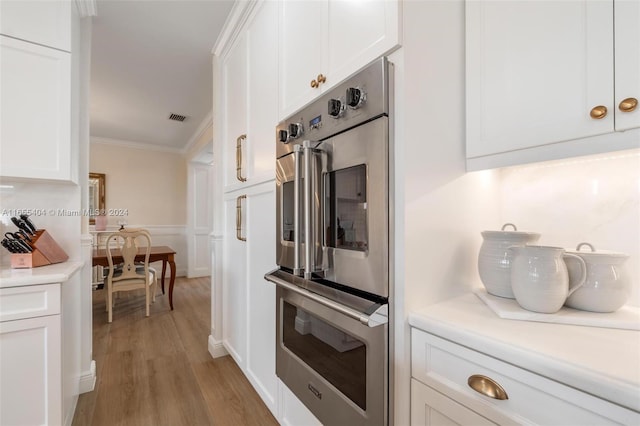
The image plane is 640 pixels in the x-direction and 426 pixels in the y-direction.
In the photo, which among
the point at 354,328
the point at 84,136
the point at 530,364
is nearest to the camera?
the point at 530,364

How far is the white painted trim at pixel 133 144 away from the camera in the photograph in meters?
5.38

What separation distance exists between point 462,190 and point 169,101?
3.91 metres

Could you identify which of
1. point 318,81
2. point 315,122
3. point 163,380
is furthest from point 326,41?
point 163,380

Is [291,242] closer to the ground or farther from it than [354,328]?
farther from it

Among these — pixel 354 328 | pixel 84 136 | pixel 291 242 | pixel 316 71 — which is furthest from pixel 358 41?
pixel 84 136

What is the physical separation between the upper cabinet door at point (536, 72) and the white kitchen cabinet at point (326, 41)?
1.25 feet

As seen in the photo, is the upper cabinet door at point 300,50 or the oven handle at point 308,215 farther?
the upper cabinet door at point 300,50

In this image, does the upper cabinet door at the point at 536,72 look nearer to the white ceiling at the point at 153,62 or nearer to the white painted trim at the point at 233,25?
the white painted trim at the point at 233,25

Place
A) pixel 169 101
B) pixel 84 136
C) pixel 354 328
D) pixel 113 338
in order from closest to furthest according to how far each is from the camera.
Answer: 1. pixel 354 328
2. pixel 84 136
3. pixel 113 338
4. pixel 169 101

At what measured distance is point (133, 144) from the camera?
5.68 m

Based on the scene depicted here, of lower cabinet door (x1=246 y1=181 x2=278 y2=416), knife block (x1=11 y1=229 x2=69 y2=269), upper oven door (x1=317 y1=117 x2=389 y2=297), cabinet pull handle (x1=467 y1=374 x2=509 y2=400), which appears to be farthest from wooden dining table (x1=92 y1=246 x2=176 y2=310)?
cabinet pull handle (x1=467 y1=374 x2=509 y2=400)

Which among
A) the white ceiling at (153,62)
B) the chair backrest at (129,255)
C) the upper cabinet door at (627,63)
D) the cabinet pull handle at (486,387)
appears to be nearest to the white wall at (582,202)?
the upper cabinet door at (627,63)

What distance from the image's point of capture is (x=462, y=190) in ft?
3.55

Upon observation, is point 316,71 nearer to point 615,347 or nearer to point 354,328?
point 354,328
